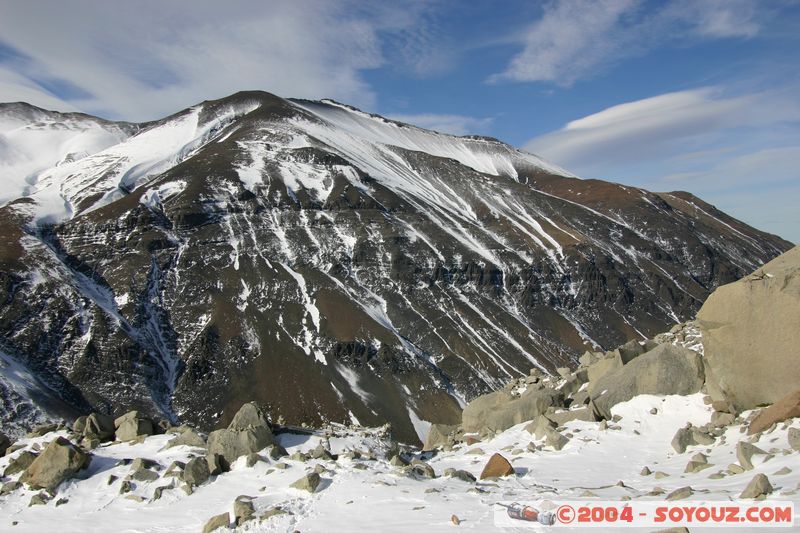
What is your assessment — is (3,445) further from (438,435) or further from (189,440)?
(438,435)

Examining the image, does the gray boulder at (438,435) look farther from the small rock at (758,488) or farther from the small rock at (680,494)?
the small rock at (758,488)

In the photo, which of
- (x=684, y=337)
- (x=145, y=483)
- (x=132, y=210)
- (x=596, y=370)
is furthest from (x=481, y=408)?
(x=132, y=210)

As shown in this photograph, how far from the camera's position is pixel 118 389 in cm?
11506

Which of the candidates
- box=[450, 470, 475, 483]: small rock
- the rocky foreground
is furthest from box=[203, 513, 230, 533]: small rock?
box=[450, 470, 475, 483]: small rock

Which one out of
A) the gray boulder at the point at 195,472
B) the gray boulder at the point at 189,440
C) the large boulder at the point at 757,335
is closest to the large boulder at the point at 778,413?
the large boulder at the point at 757,335

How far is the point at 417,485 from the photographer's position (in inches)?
779

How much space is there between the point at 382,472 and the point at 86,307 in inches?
5118

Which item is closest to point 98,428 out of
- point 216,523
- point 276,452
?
point 276,452

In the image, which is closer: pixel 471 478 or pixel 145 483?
pixel 471 478

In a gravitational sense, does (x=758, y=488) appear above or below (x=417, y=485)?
above

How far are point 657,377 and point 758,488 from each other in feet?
45.2

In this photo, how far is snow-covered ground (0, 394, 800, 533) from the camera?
55.3 feet

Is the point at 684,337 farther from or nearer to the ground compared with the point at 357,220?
nearer to the ground

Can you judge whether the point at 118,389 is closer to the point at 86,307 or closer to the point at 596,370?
the point at 86,307
